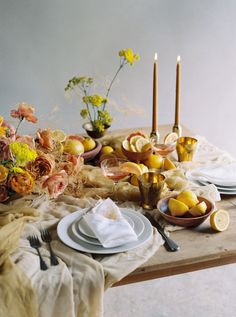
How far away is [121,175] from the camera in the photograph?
1.56m

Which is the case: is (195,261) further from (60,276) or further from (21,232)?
(21,232)

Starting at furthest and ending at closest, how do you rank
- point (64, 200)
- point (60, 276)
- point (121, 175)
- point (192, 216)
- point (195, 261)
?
1. point (121, 175)
2. point (64, 200)
3. point (192, 216)
4. point (195, 261)
5. point (60, 276)

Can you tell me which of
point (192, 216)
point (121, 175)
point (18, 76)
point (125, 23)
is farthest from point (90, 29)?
point (192, 216)

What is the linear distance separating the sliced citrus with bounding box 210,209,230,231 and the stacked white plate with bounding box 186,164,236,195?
0.21 m

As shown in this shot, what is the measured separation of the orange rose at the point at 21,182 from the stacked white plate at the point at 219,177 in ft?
1.91

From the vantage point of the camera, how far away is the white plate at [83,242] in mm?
1148

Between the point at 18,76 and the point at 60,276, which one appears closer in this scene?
the point at 60,276

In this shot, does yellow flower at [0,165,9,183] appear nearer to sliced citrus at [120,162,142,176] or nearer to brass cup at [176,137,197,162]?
sliced citrus at [120,162,142,176]

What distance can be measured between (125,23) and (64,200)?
70.9 inches

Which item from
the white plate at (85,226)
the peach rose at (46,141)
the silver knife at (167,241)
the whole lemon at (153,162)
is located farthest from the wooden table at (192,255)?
the peach rose at (46,141)

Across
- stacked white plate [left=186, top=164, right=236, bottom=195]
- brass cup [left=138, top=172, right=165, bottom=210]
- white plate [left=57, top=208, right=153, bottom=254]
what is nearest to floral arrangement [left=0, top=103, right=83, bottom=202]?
white plate [left=57, top=208, right=153, bottom=254]

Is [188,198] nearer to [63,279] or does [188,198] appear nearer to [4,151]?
[63,279]

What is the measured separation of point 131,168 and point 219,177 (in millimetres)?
313

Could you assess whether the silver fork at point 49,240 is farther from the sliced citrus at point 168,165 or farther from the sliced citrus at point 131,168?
the sliced citrus at point 168,165
